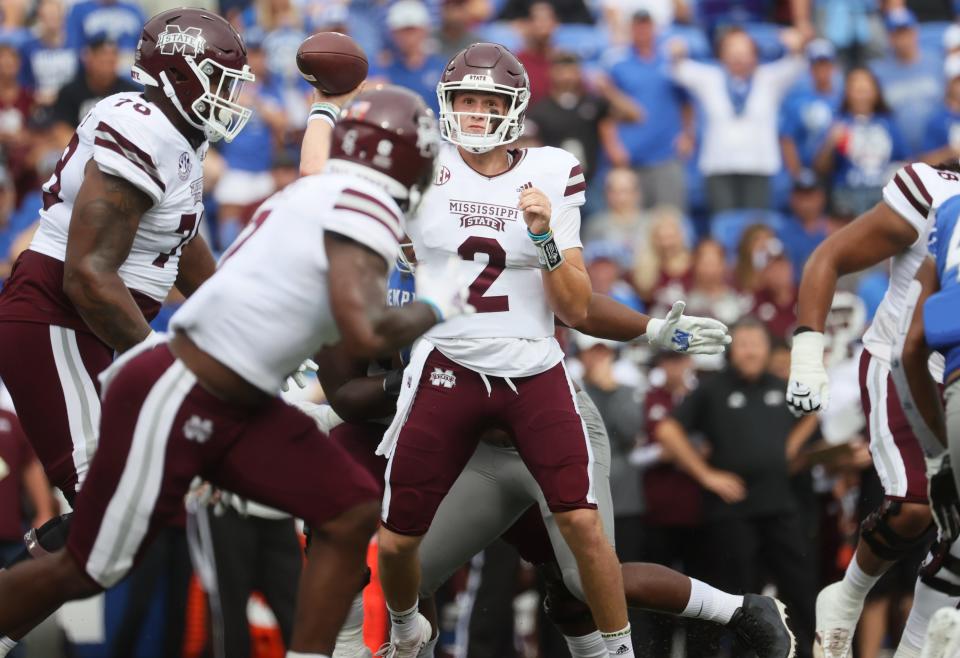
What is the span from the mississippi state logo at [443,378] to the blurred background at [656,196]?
1728 mm

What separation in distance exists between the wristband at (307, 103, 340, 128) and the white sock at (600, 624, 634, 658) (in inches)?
85.5

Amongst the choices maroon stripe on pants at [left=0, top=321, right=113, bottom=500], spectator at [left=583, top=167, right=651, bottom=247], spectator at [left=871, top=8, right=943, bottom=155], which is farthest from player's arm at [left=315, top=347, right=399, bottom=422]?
spectator at [left=871, top=8, right=943, bottom=155]

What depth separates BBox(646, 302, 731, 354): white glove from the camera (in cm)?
589

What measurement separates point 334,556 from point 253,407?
0.50m

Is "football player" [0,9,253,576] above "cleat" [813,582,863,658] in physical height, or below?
above

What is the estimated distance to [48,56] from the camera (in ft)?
37.9

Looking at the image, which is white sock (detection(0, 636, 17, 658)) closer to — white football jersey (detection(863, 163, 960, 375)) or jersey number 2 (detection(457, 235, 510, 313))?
jersey number 2 (detection(457, 235, 510, 313))

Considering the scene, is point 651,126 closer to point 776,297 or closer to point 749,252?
point 749,252

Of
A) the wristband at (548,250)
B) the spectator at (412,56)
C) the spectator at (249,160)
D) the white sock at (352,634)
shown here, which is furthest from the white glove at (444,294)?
the spectator at (412,56)

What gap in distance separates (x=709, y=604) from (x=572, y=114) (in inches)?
219

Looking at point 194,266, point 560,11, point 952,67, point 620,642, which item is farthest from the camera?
point 560,11

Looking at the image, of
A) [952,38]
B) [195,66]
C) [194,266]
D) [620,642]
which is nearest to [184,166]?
[195,66]

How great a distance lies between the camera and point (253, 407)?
4.52 meters

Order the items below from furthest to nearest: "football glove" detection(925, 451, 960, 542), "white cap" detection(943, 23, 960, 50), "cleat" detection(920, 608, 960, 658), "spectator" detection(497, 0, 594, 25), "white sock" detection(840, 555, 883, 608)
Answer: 1. "spectator" detection(497, 0, 594, 25)
2. "white cap" detection(943, 23, 960, 50)
3. "white sock" detection(840, 555, 883, 608)
4. "football glove" detection(925, 451, 960, 542)
5. "cleat" detection(920, 608, 960, 658)
